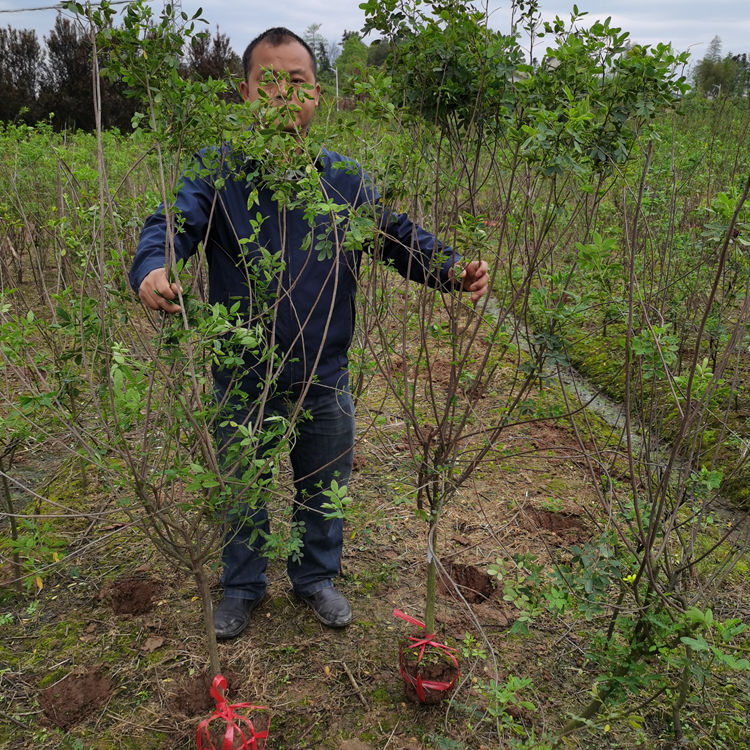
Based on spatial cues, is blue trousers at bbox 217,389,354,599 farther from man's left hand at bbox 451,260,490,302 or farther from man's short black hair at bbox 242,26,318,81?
man's short black hair at bbox 242,26,318,81

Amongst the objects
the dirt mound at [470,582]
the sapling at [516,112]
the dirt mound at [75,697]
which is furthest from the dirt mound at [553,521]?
the dirt mound at [75,697]

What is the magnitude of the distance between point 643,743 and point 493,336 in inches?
55.6

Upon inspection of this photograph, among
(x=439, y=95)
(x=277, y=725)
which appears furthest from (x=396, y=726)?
(x=439, y=95)

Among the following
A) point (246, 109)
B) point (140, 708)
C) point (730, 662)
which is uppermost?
point (246, 109)

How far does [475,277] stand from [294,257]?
25.0 inches

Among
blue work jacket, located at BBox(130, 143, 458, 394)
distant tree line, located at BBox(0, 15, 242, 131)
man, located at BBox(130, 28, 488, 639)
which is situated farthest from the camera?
distant tree line, located at BBox(0, 15, 242, 131)

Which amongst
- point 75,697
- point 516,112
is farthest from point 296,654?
point 516,112

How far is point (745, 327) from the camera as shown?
1.40 metres

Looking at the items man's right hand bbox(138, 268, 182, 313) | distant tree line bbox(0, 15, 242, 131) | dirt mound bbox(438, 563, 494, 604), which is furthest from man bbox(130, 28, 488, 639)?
distant tree line bbox(0, 15, 242, 131)

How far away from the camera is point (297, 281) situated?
69.0 inches

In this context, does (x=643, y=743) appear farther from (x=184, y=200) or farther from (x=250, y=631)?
(x=184, y=200)

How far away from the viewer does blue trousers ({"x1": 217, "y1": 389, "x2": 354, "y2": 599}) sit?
222 centimetres

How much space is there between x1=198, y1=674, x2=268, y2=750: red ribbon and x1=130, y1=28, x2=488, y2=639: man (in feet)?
1.44

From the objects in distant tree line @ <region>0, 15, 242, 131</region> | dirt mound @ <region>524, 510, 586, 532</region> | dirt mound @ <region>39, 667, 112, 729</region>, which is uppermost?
distant tree line @ <region>0, 15, 242, 131</region>
